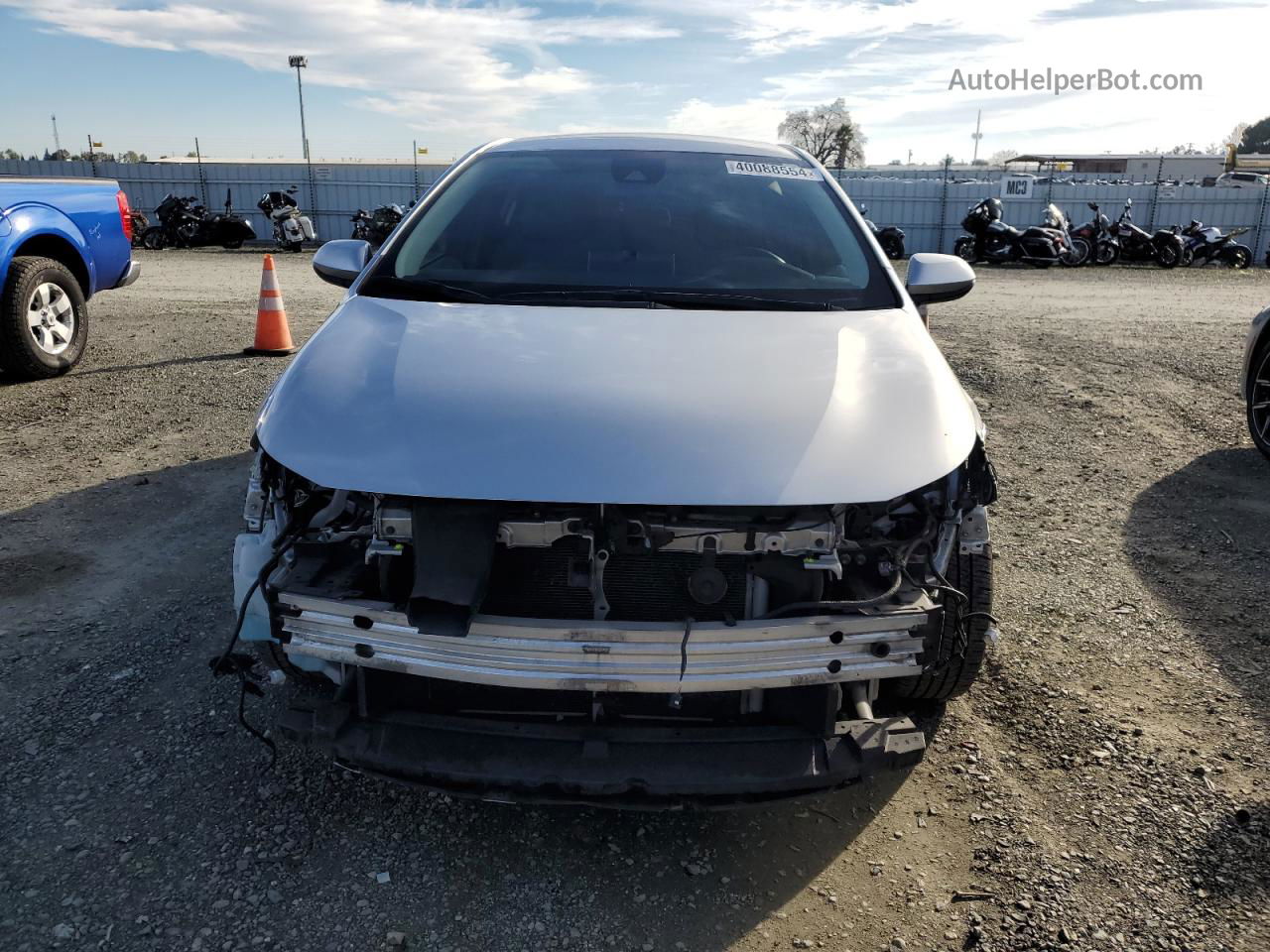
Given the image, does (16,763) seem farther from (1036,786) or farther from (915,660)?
(1036,786)

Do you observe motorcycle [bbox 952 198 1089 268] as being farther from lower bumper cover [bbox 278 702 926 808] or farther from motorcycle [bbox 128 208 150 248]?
lower bumper cover [bbox 278 702 926 808]

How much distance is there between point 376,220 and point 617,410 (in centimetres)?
1988

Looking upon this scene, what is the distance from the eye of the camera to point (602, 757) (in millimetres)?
2129

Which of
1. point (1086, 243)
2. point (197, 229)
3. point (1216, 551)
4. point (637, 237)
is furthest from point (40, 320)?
point (1086, 243)

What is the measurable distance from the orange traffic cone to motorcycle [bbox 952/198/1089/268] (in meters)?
15.0

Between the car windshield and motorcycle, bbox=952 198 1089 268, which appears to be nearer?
the car windshield

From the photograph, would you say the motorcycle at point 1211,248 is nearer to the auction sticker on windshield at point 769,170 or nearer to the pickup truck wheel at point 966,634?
the auction sticker on windshield at point 769,170

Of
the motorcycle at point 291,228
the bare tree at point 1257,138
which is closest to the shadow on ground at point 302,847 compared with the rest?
the motorcycle at point 291,228

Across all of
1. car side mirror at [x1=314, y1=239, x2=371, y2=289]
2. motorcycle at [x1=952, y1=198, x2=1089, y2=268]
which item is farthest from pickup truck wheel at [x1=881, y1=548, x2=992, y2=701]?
motorcycle at [x1=952, y1=198, x2=1089, y2=268]

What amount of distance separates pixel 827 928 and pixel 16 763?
2.30 meters

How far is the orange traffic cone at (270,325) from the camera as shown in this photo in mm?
8055

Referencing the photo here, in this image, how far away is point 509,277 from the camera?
3107 mm

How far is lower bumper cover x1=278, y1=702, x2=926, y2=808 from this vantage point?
210 centimetres

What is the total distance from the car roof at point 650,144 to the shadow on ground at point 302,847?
2431 millimetres
